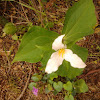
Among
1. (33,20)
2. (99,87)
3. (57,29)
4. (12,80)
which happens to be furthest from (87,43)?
(12,80)

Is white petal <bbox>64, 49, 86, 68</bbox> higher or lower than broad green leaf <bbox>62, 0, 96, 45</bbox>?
lower

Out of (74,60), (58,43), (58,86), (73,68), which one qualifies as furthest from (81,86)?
(58,43)

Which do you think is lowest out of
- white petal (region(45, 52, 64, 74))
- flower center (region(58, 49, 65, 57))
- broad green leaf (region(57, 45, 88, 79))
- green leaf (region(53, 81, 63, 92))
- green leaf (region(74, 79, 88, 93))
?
Result: green leaf (region(74, 79, 88, 93))

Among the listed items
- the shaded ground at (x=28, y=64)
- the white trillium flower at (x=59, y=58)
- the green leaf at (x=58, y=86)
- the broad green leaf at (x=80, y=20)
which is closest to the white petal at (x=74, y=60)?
the white trillium flower at (x=59, y=58)

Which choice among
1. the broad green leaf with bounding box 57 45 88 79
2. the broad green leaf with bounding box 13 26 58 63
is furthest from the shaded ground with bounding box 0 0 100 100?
the broad green leaf with bounding box 13 26 58 63

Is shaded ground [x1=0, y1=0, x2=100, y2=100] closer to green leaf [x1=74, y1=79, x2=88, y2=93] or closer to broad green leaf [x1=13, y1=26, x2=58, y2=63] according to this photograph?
green leaf [x1=74, y1=79, x2=88, y2=93]

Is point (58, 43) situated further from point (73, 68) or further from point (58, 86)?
point (58, 86)
